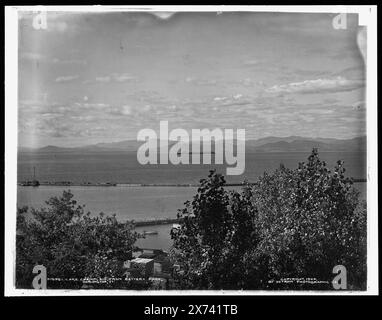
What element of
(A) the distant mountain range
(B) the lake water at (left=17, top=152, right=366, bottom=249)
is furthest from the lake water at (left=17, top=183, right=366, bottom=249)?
(A) the distant mountain range

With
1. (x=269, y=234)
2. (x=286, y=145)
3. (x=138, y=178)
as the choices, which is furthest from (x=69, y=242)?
(x=286, y=145)

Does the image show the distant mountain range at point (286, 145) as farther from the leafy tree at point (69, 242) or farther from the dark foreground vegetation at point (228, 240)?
the leafy tree at point (69, 242)

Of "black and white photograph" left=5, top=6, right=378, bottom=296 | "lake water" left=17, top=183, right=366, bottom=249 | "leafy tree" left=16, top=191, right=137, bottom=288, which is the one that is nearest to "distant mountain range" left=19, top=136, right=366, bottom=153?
"black and white photograph" left=5, top=6, right=378, bottom=296

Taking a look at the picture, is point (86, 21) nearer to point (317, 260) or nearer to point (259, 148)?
point (259, 148)

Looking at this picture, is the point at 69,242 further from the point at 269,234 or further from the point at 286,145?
the point at 286,145

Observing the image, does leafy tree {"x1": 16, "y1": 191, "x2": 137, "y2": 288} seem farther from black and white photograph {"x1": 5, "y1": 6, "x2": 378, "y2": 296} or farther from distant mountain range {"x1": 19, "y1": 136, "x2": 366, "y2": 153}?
distant mountain range {"x1": 19, "y1": 136, "x2": 366, "y2": 153}

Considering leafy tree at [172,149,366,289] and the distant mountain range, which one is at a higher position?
the distant mountain range

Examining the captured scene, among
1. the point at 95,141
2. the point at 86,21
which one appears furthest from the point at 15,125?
the point at 86,21

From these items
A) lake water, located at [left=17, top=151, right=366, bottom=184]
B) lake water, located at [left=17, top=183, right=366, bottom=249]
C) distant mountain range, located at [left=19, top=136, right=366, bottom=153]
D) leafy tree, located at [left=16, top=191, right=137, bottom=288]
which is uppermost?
distant mountain range, located at [left=19, top=136, right=366, bottom=153]
